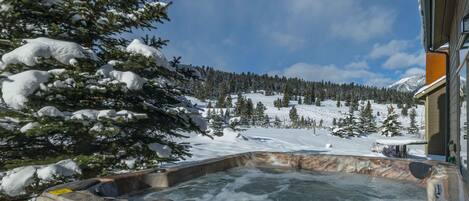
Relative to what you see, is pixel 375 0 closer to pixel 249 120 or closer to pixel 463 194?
pixel 463 194

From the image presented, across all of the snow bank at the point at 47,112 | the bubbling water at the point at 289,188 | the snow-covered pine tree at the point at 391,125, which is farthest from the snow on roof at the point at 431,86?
the snow-covered pine tree at the point at 391,125

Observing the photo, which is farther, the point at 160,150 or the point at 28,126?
the point at 160,150

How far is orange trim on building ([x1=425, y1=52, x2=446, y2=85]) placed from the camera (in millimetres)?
9344

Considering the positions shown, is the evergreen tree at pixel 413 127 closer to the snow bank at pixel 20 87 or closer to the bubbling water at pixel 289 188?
the bubbling water at pixel 289 188

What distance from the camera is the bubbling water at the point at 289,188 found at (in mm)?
3396

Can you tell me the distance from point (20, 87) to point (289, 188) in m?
3.02

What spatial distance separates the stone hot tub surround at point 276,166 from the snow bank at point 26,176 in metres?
0.33

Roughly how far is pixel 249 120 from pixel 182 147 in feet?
105

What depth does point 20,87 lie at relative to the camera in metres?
2.56

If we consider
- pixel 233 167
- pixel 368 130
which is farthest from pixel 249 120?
pixel 233 167

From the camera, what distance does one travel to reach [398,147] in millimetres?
7398

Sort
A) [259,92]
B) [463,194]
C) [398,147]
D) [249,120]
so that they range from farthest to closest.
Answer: [259,92]
[249,120]
[398,147]
[463,194]

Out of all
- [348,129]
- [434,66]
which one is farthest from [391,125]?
[434,66]

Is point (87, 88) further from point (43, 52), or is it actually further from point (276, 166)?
point (276, 166)
